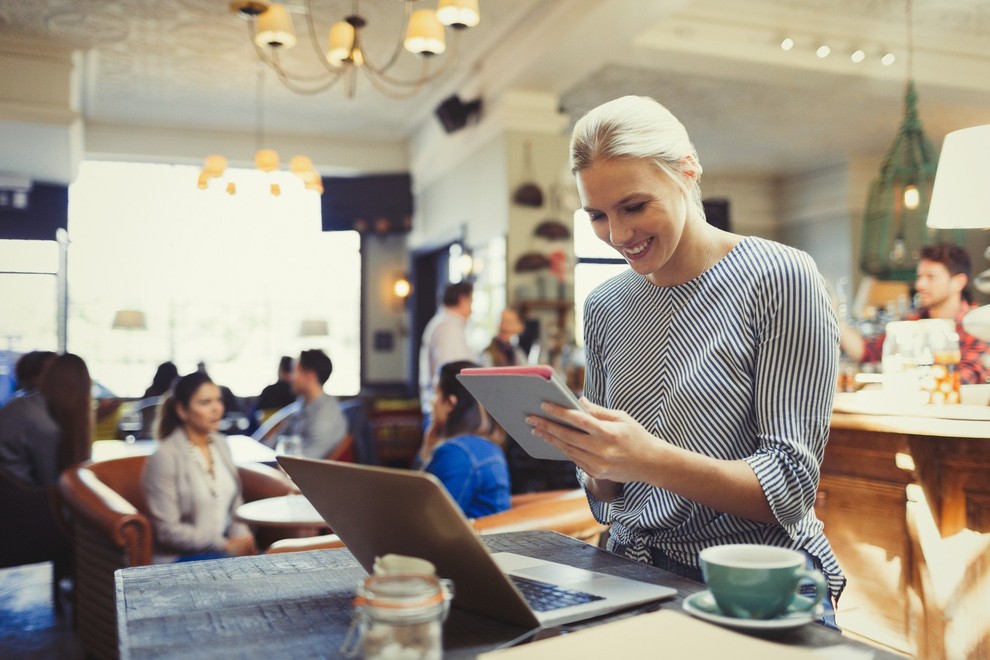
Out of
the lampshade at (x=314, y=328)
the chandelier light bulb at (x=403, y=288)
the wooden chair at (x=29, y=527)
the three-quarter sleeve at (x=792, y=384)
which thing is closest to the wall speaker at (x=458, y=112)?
the chandelier light bulb at (x=403, y=288)

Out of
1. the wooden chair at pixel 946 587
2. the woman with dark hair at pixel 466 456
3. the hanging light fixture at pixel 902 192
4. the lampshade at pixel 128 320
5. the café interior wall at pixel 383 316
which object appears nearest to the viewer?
the wooden chair at pixel 946 587

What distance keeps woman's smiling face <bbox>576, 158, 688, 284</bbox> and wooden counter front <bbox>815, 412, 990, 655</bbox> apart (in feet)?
4.95

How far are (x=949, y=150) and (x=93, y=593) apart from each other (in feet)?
11.5

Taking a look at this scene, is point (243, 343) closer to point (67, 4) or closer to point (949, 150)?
point (67, 4)

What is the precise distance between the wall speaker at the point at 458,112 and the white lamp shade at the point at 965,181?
5.30 m

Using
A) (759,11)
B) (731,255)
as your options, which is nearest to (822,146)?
(759,11)

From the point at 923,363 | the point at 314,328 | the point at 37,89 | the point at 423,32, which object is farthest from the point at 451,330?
the point at 923,363

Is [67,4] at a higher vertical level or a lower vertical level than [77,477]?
higher

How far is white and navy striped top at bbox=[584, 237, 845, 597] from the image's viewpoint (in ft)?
3.95

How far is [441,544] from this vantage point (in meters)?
0.91

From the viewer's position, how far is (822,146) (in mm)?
9938

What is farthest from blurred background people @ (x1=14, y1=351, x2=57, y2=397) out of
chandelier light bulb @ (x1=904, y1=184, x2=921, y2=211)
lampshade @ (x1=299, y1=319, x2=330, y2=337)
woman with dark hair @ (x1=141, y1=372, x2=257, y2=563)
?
chandelier light bulb @ (x1=904, y1=184, x2=921, y2=211)

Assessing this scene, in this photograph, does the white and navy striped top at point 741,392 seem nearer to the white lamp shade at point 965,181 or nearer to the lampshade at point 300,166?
the white lamp shade at point 965,181

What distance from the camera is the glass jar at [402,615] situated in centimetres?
74
